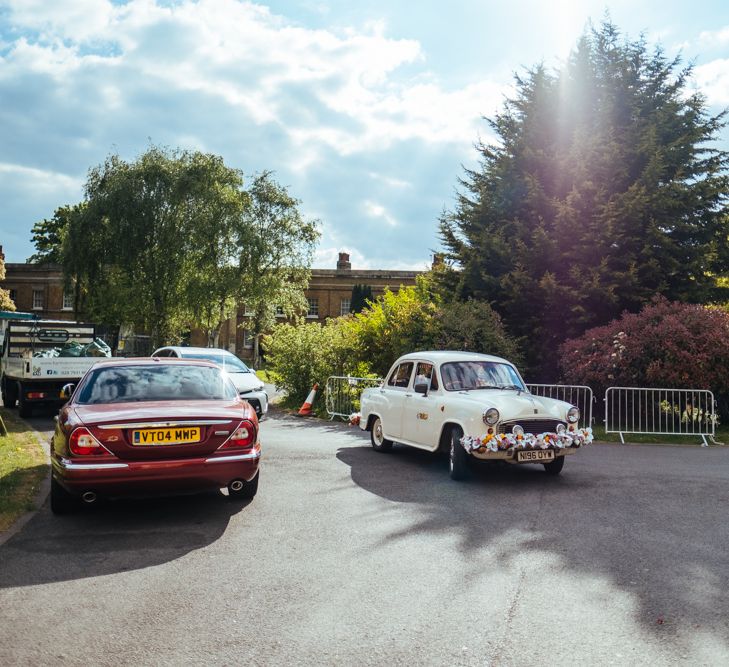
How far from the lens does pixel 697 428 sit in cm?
1426

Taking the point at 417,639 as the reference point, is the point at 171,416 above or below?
above

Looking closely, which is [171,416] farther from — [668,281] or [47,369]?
[668,281]

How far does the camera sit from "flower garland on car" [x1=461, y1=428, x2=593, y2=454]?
843 cm

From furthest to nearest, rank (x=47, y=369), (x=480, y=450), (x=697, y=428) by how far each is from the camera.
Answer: (x=47, y=369) < (x=697, y=428) < (x=480, y=450)

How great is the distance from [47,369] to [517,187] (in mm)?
14558

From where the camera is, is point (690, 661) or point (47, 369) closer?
point (690, 661)

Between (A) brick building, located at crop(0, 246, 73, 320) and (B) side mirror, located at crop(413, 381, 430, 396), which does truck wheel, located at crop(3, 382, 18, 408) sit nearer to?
(B) side mirror, located at crop(413, 381, 430, 396)

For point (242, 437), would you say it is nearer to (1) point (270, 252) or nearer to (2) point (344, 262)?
(1) point (270, 252)

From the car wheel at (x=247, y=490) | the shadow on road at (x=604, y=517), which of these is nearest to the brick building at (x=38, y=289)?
the shadow on road at (x=604, y=517)

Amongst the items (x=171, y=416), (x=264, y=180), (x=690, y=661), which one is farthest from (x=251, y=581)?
(x=264, y=180)

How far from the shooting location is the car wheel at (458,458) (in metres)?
8.77

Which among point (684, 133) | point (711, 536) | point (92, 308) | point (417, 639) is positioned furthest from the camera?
point (92, 308)

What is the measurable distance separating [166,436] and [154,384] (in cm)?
119

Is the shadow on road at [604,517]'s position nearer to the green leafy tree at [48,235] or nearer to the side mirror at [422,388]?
the side mirror at [422,388]
